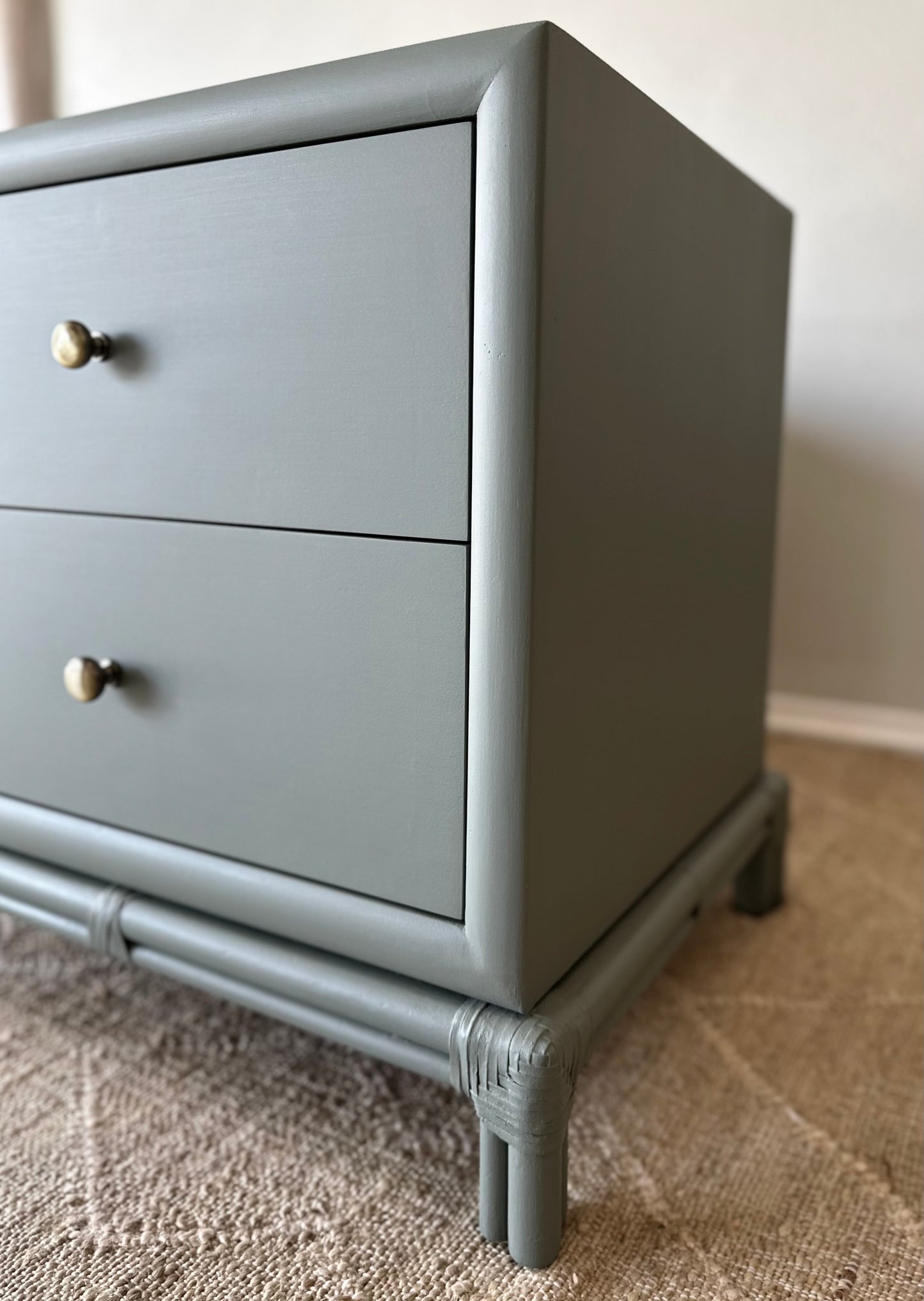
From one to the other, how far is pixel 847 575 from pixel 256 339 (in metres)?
0.99

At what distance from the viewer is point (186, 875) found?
0.64 m

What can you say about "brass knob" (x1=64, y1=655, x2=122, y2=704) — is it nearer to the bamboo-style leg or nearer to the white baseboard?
the bamboo-style leg

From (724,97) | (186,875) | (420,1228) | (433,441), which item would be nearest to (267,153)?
(433,441)

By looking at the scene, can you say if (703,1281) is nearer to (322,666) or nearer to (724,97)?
(322,666)

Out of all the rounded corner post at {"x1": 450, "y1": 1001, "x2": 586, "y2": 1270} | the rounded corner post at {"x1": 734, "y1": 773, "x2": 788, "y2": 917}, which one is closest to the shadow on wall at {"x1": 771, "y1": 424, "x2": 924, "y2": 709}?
the rounded corner post at {"x1": 734, "y1": 773, "x2": 788, "y2": 917}

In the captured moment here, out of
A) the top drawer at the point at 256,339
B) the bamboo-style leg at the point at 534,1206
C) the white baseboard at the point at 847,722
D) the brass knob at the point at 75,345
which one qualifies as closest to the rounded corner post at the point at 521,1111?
Answer: the bamboo-style leg at the point at 534,1206

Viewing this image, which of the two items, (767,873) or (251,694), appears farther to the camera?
(767,873)

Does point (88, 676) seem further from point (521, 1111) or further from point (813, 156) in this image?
point (813, 156)

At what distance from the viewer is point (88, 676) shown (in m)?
0.63

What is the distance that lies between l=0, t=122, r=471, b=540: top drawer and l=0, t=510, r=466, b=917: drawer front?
2cm

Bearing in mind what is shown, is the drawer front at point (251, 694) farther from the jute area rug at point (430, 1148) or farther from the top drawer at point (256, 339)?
the jute area rug at point (430, 1148)

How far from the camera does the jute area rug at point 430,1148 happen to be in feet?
1.78

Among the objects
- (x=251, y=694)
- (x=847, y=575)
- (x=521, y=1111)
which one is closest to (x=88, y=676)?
(x=251, y=694)

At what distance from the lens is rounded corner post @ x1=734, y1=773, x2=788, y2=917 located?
3.04 ft
